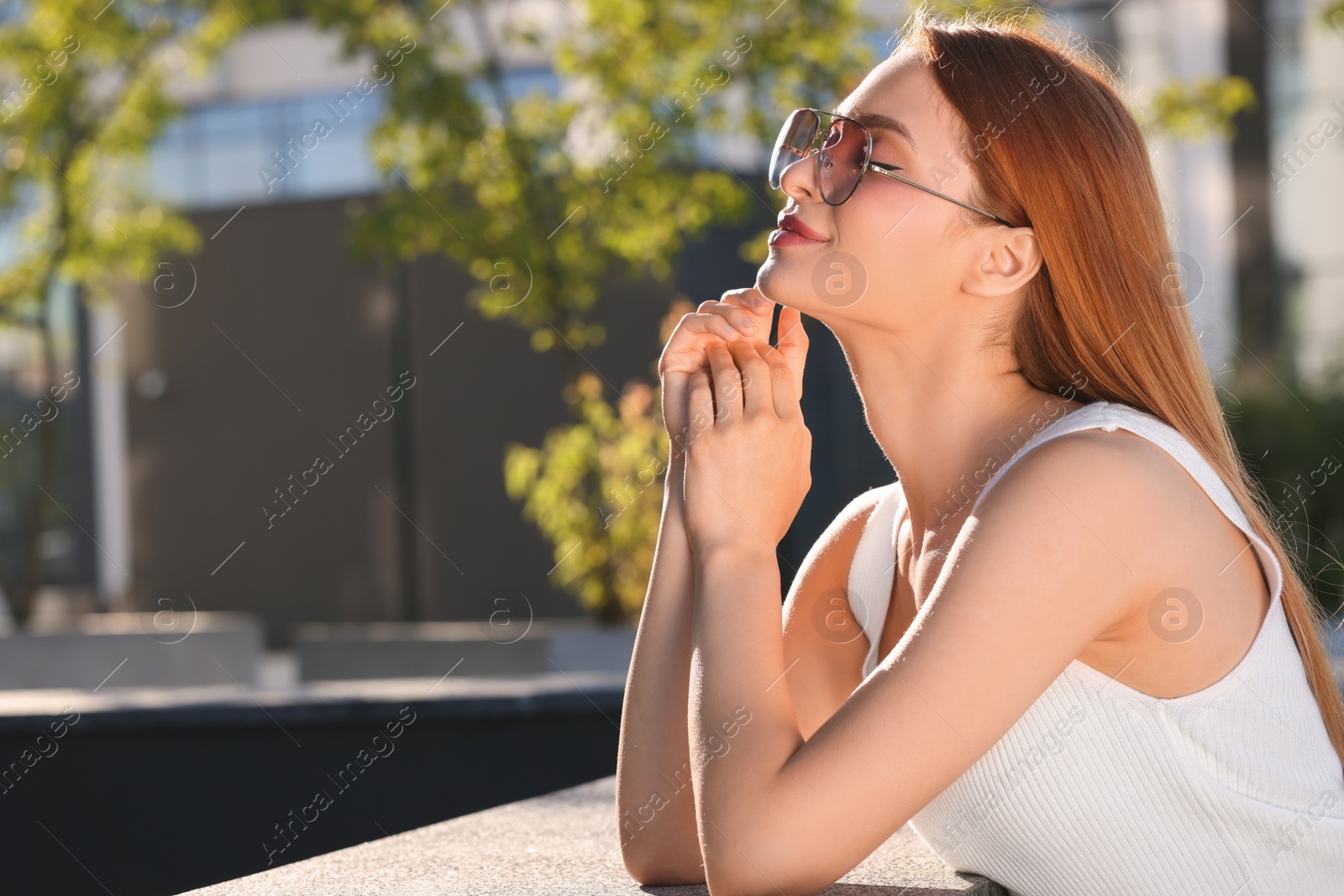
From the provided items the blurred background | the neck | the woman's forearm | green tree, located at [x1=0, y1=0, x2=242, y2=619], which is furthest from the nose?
green tree, located at [x1=0, y1=0, x2=242, y2=619]

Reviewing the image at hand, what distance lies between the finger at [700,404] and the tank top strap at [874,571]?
1.30 feet

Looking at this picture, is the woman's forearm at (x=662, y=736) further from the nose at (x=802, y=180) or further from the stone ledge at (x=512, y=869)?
the nose at (x=802, y=180)

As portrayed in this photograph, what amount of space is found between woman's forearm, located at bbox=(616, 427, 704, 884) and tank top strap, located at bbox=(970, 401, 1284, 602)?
542 mm

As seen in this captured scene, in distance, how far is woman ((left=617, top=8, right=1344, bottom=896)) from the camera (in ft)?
5.48

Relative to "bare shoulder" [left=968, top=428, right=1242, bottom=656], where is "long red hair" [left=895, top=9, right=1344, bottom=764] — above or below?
above

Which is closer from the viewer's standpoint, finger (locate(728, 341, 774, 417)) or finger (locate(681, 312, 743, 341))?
finger (locate(728, 341, 774, 417))

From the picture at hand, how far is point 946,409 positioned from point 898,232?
0.95 feet

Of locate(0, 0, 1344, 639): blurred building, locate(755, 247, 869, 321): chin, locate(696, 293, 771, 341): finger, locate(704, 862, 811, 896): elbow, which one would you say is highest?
locate(755, 247, 869, 321): chin

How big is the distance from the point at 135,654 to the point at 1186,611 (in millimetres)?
10312

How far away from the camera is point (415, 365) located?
14383 millimetres

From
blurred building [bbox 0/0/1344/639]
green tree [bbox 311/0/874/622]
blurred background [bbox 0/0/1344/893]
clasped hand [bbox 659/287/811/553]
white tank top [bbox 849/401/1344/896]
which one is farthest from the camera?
blurred building [bbox 0/0/1344/639]

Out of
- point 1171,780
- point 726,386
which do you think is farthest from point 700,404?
point 1171,780

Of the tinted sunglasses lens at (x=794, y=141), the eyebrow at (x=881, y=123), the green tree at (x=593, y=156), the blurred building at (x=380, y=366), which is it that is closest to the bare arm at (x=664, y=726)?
the tinted sunglasses lens at (x=794, y=141)

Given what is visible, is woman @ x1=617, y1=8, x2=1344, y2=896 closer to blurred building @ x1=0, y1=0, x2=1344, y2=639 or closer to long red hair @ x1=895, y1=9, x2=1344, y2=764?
long red hair @ x1=895, y1=9, x2=1344, y2=764
